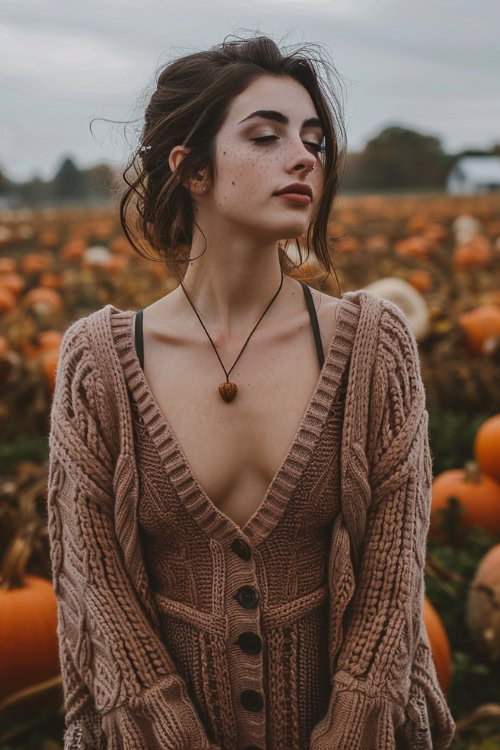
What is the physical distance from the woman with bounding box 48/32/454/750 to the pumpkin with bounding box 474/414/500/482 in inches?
88.4

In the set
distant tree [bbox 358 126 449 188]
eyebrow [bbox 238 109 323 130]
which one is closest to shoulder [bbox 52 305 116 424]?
eyebrow [bbox 238 109 323 130]

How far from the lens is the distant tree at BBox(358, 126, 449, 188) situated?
41688 millimetres

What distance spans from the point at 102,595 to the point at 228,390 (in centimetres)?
59

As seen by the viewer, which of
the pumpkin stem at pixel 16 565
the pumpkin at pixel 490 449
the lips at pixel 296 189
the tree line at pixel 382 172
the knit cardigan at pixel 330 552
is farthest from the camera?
the tree line at pixel 382 172

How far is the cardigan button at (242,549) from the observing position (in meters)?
2.00

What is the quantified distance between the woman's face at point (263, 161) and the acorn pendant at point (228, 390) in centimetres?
37

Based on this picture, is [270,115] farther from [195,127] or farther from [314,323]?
[314,323]

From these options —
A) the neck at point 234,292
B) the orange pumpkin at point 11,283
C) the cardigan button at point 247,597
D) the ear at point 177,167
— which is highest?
the orange pumpkin at point 11,283

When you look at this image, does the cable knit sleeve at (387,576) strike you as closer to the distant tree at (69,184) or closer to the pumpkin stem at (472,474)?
the pumpkin stem at (472,474)

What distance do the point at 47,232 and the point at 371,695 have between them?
17131 mm

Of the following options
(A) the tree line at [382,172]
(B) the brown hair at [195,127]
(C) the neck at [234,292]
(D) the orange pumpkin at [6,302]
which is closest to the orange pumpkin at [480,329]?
(D) the orange pumpkin at [6,302]

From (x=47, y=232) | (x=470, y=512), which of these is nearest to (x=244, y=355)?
(x=470, y=512)

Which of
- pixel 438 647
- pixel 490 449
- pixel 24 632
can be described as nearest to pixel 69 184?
pixel 490 449

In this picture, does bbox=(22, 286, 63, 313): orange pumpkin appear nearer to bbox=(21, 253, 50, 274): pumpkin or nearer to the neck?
bbox=(21, 253, 50, 274): pumpkin
